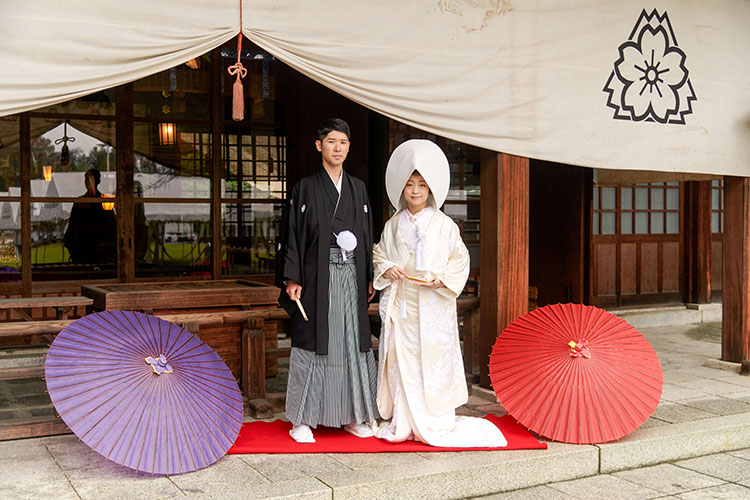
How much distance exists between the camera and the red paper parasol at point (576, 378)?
14.8ft

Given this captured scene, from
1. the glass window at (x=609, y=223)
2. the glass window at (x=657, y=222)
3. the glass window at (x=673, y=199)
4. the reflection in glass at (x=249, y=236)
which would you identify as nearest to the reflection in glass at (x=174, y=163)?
the reflection in glass at (x=249, y=236)

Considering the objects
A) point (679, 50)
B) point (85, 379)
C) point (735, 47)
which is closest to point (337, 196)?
point (85, 379)

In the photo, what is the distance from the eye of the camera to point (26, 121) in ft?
22.8

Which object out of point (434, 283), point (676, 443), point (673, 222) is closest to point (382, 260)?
point (434, 283)

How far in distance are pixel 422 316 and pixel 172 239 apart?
3782 millimetres

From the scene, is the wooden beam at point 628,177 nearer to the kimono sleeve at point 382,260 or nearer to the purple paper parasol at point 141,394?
the kimono sleeve at point 382,260

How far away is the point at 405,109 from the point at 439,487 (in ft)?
7.50

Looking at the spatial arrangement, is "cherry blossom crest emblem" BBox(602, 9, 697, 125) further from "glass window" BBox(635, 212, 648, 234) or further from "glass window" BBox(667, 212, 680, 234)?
"glass window" BBox(667, 212, 680, 234)

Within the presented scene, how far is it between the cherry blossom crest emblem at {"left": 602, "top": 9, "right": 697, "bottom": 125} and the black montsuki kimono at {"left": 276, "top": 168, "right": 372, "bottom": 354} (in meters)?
2.36

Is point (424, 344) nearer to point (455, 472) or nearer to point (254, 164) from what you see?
point (455, 472)

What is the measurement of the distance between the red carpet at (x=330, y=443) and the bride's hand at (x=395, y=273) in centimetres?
99

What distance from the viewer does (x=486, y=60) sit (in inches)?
201

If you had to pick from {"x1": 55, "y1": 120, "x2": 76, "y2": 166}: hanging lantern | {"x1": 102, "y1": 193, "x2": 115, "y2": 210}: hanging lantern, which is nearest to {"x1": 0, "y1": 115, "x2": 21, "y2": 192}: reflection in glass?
{"x1": 55, "y1": 120, "x2": 76, "y2": 166}: hanging lantern

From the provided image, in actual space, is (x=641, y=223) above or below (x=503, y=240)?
above
